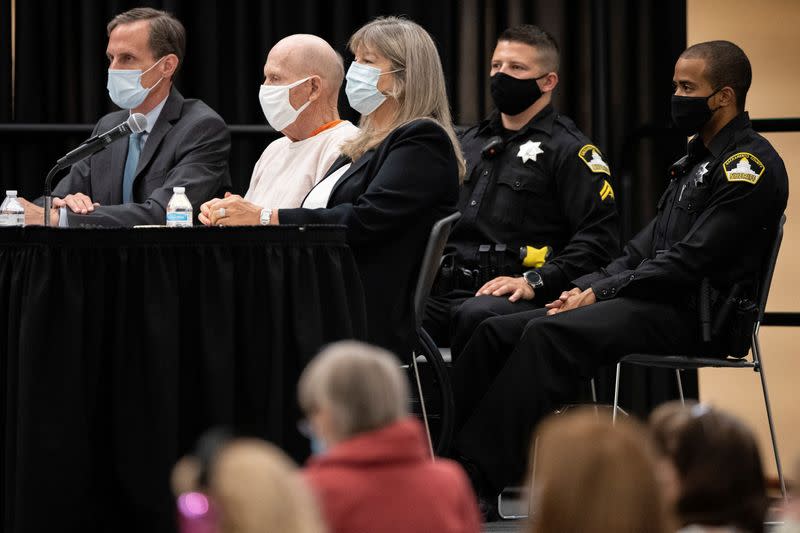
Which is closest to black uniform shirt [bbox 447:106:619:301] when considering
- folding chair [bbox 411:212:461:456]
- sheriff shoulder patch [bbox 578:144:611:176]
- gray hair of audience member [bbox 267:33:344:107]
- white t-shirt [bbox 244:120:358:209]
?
sheriff shoulder patch [bbox 578:144:611:176]

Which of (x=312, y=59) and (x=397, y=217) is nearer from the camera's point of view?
(x=397, y=217)

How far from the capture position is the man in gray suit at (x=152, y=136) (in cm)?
465

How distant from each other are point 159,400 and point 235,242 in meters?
0.40

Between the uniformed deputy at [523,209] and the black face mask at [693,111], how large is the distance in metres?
0.37

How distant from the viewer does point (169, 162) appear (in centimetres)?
467

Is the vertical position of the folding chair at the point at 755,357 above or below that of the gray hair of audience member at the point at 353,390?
below

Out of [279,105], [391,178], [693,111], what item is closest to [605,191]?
[693,111]

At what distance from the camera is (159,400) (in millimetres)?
2939

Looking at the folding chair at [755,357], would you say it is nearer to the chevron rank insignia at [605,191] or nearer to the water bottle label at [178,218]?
the chevron rank insignia at [605,191]

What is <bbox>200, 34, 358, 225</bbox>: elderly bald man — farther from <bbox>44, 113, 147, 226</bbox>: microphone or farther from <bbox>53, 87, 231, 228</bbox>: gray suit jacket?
<bbox>44, 113, 147, 226</bbox>: microphone

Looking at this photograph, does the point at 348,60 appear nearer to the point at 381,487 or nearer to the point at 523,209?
the point at 523,209

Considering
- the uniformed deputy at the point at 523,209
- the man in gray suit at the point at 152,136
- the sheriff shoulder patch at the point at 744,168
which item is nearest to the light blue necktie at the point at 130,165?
the man in gray suit at the point at 152,136

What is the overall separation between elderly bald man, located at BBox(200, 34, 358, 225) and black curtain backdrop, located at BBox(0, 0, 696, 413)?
2.31 feet

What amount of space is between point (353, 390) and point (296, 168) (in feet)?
9.22
